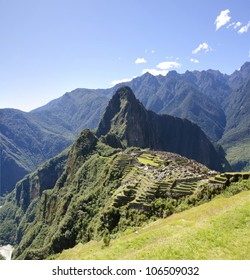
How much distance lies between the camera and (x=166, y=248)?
2456cm

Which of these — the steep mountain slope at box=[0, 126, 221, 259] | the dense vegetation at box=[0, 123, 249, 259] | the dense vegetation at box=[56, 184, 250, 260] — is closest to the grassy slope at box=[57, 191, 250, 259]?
the dense vegetation at box=[56, 184, 250, 260]

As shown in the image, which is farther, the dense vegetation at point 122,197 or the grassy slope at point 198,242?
the dense vegetation at point 122,197

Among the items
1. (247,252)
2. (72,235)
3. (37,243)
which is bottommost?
(37,243)

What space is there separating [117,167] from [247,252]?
112111mm

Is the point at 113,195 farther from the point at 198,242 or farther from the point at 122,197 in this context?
the point at 198,242

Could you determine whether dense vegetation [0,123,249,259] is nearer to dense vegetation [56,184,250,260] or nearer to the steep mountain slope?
the steep mountain slope

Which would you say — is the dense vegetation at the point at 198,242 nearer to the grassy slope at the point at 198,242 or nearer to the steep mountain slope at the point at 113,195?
the grassy slope at the point at 198,242

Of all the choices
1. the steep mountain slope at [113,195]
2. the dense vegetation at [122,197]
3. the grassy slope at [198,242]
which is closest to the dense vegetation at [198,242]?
the grassy slope at [198,242]

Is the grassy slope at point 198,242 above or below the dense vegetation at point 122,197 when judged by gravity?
above
